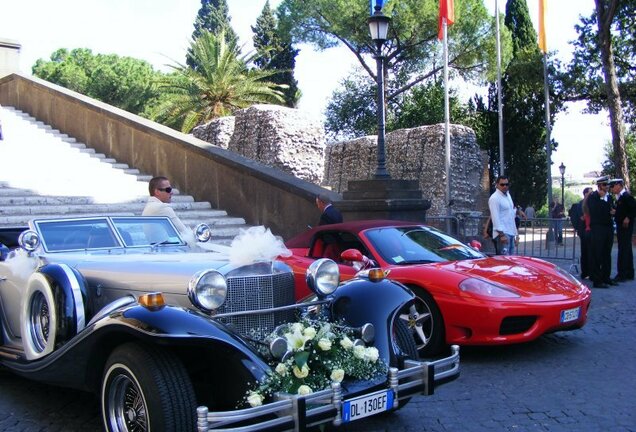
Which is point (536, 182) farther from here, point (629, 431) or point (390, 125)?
point (629, 431)

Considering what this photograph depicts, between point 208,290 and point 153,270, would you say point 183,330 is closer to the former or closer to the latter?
point 208,290

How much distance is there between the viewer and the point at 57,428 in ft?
14.5

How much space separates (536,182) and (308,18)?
17.5 meters

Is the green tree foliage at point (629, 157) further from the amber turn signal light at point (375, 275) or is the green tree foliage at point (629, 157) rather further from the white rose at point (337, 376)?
the white rose at point (337, 376)

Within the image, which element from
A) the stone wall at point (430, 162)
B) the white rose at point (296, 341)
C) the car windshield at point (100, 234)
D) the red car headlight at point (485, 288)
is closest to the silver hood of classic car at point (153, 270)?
the car windshield at point (100, 234)

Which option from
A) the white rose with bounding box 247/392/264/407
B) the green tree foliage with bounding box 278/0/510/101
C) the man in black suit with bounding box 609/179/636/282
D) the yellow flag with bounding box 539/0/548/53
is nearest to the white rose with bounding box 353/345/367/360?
the white rose with bounding box 247/392/264/407

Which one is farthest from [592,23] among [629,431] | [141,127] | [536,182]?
[629,431]

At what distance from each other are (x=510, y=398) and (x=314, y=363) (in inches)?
80.0

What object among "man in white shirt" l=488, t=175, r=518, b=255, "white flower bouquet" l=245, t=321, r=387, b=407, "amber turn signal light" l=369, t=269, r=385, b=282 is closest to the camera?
"white flower bouquet" l=245, t=321, r=387, b=407

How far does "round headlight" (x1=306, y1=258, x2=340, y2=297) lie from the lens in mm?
4355

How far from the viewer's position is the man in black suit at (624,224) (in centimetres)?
1078

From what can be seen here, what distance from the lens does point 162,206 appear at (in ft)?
21.1

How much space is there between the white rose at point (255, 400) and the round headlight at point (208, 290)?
650 mm

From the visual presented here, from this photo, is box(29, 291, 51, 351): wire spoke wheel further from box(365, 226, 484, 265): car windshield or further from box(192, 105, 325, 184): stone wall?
box(192, 105, 325, 184): stone wall
